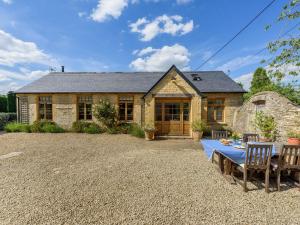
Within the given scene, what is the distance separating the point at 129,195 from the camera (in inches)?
131

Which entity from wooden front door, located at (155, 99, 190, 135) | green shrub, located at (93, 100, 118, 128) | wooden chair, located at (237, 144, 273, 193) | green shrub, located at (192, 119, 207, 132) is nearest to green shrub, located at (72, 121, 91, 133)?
green shrub, located at (93, 100, 118, 128)

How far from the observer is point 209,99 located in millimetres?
11047

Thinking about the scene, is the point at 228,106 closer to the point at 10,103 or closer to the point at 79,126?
the point at 79,126

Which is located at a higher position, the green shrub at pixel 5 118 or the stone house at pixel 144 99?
the stone house at pixel 144 99

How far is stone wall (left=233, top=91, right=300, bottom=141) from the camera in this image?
240 inches

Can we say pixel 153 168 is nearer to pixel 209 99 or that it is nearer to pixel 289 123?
pixel 289 123

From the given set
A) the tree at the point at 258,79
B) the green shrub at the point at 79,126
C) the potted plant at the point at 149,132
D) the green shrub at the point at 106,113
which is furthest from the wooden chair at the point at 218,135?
the tree at the point at 258,79

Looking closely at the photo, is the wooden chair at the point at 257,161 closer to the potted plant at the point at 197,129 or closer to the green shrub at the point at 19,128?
the potted plant at the point at 197,129

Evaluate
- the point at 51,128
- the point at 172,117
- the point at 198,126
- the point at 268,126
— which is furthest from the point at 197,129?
the point at 51,128

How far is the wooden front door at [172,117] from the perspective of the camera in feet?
32.9

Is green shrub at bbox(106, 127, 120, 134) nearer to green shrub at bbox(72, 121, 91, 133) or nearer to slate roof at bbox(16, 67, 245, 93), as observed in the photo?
green shrub at bbox(72, 121, 91, 133)

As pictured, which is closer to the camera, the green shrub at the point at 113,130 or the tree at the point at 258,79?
the green shrub at the point at 113,130

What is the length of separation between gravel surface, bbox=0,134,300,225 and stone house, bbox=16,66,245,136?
195 inches

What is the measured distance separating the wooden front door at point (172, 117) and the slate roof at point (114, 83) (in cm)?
194
